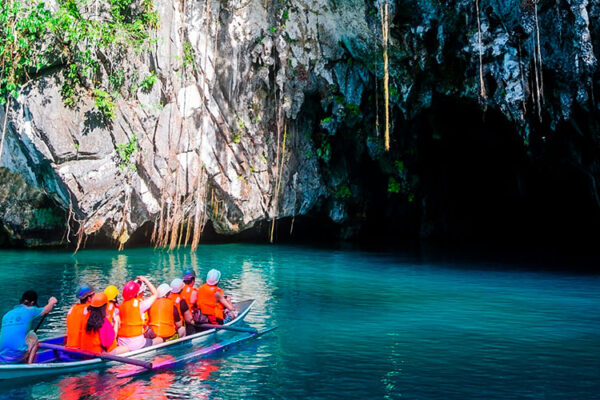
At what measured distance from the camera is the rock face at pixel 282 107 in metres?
20.3

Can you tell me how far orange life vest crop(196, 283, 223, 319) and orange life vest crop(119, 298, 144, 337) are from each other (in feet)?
5.71

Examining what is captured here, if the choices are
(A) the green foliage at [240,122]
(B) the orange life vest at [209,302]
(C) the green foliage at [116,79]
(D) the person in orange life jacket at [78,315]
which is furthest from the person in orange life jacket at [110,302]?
(A) the green foliage at [240,122]

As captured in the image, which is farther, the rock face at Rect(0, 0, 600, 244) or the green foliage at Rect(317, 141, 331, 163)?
the green foliage at Rect(317, 141, 331, 163)

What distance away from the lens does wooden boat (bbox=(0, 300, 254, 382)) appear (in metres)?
8.38

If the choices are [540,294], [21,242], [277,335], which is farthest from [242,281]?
[21,242]

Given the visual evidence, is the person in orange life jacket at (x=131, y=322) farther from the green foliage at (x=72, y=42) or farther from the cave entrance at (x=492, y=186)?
the cave entrance at (x=492, y=186)

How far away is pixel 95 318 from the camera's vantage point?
9.09 m

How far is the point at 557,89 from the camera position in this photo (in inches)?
782

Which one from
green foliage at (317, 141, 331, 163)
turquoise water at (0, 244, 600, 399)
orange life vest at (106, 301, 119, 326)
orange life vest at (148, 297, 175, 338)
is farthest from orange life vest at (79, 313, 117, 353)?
green foliage at (317, 141, 331, 163)

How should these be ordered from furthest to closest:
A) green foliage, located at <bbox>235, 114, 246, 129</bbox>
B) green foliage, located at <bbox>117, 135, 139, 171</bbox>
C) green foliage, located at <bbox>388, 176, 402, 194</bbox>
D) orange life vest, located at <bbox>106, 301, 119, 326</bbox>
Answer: green foliage, located at <bbox>388, 176, 402, 194</bbox> < green foliage, located at <bbox>235, 114, 246, 129</bbox> < green foliage, located at <bbox>117, 135, 139, 171</bbox> < orange life vest, located at <bbox>106, 301, 119, 326</bbox>

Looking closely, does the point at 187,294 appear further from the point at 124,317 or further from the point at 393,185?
the point at 393,185

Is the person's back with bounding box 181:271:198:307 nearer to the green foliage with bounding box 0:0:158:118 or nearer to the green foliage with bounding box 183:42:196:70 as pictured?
the green foliage with bounding box 0:0:158:118

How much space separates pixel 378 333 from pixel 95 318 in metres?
5.03

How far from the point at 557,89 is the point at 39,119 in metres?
17.7
